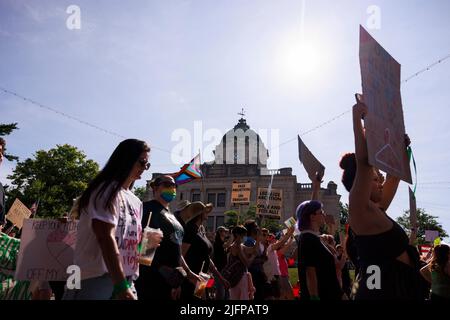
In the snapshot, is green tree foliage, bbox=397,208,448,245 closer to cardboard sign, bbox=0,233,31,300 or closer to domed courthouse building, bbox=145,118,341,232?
domed courthouse building, bbox=145,118,341,232

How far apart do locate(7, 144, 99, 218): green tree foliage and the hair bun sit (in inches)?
1467

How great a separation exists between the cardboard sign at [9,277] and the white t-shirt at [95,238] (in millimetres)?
2048

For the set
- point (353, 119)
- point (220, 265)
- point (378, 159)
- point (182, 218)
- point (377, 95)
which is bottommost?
point (220, 265)

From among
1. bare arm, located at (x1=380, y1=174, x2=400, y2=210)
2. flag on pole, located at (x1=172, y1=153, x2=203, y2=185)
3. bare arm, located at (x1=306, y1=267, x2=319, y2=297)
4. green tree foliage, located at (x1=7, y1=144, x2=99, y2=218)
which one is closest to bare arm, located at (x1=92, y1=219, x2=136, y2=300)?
bare arm, located at (x1=306, y1=267, x2=319, y2=297)

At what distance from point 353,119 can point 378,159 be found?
12.0 inches

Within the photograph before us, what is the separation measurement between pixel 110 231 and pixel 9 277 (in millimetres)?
2810

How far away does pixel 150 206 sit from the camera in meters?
4.17

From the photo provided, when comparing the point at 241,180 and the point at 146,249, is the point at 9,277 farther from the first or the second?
the point at 241,180

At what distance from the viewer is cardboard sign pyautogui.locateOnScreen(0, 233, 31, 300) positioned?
4.12 meters

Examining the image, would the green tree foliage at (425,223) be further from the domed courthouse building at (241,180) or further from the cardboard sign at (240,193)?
the cardboard sign at (240,193)

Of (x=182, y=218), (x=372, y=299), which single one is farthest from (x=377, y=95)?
(x=182, y=218)

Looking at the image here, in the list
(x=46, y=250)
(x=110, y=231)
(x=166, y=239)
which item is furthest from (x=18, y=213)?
(x=110, y=231)
